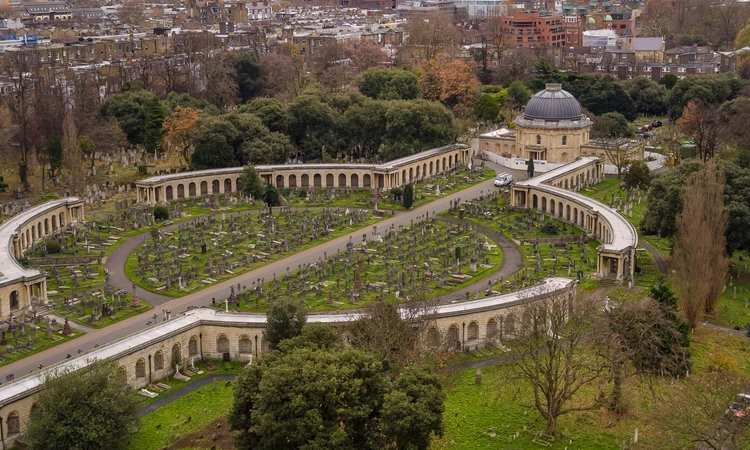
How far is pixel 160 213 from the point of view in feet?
220

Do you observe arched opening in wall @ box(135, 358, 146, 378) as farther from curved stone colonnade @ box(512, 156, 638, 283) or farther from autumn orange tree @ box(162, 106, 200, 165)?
autumn orange tree @ box(162, 106, 200, 165)

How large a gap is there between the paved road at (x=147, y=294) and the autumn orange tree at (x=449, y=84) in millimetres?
33599

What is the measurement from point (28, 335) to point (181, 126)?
1500 inches

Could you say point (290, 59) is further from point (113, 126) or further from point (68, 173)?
point (68, 173)

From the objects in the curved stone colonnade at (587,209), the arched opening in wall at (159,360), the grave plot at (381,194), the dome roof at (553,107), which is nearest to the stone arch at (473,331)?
the curved stone colonnade at (587,209)

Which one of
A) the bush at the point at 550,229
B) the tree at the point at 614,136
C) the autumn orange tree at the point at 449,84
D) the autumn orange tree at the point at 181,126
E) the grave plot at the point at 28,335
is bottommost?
the grave plot at the point at 28,335

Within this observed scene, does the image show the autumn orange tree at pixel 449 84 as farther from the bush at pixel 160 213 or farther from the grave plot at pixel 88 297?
the grave plot at pixel 88 297

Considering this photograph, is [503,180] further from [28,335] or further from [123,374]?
[123,374]

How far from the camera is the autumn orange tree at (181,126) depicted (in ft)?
265

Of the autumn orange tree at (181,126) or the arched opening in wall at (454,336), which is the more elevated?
the autumn orange tree at (181,126)

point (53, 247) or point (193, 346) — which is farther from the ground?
point (53, 247)

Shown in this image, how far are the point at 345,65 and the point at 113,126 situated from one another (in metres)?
45.0

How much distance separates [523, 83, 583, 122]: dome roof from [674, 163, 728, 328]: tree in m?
35.2

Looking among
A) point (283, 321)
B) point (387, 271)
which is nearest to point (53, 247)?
point (387, 271)
